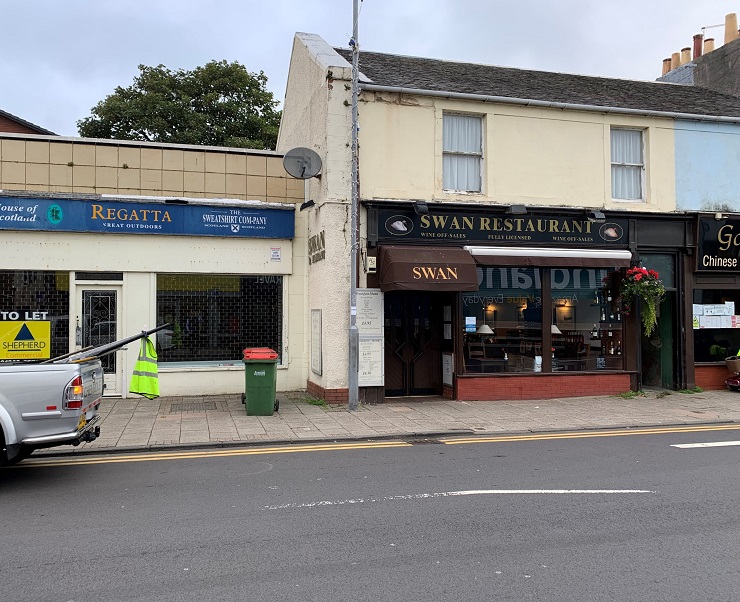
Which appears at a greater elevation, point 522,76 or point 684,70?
point 684,70

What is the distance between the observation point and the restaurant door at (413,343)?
14000 millimetres

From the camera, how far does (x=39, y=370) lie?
6875mm

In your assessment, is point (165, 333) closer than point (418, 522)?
No

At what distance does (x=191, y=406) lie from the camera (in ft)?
41.0

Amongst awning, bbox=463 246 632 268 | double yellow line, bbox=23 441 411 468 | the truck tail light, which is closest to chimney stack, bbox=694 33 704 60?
awning, bbox=463 246 632 268

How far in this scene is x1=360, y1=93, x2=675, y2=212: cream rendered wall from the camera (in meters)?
13.3

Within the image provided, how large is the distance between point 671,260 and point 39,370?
13588mm

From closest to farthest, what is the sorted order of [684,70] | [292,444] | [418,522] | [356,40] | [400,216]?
[418,522], [292,444], [356,40], [400,216], [684,70]

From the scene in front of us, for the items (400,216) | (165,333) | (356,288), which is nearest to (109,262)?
(165,333)

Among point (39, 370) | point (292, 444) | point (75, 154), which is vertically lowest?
point (292, 444)

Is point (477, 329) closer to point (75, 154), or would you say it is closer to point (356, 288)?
point (356, 288)

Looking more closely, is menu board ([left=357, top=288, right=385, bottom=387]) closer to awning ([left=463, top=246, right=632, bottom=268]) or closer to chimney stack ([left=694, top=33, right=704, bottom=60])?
awning ([left=463, top=246, right=632, bottom=268])

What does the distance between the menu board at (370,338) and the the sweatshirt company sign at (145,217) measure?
8.70 feet

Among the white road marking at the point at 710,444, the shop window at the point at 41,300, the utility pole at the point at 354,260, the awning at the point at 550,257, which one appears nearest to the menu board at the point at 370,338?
the utility pole at the point at 354,260
